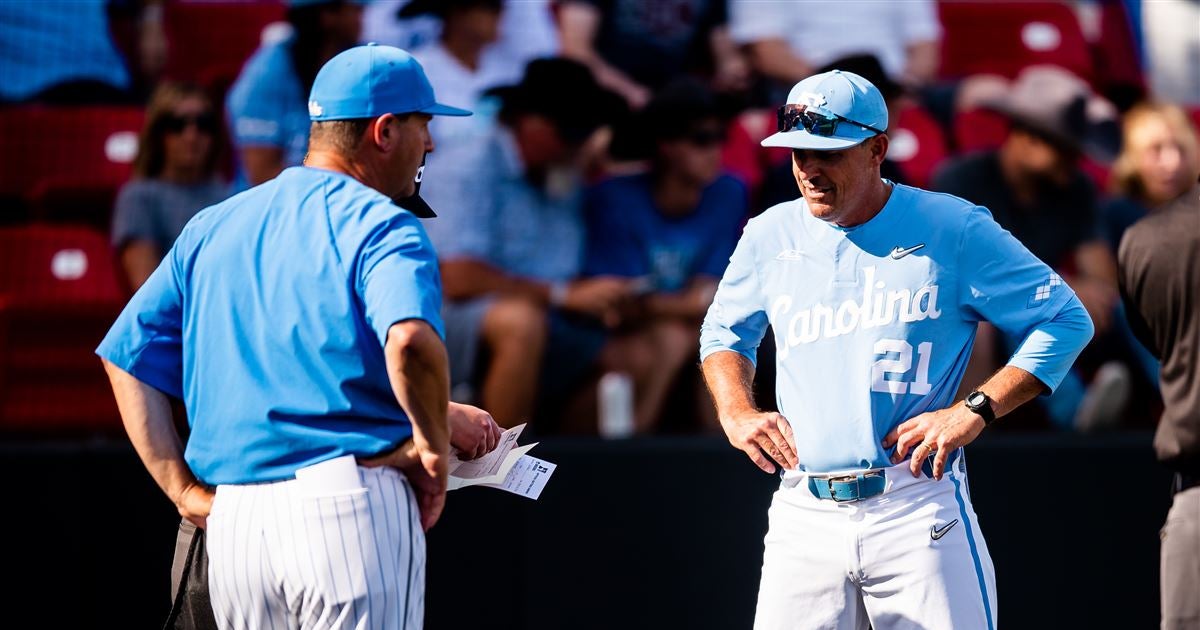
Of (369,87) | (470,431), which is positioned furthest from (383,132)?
(470,431)

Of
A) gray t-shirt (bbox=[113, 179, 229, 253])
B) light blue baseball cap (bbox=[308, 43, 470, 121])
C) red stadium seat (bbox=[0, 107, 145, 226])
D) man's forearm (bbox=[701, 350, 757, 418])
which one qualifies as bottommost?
man's forearm (bbox=[701, 350, 757, 418])

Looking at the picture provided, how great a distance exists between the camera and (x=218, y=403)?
3.10 metres

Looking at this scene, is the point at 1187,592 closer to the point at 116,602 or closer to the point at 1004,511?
the point at 1004,511

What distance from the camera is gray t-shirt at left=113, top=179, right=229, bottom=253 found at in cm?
616

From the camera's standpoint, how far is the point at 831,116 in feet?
11.7

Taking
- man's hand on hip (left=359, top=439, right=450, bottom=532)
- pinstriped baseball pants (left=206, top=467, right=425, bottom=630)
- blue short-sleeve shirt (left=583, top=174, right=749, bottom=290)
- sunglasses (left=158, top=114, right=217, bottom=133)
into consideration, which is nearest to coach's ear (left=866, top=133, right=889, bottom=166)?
man's hand on hip (left=359, top=439, right=450, bottom=532)

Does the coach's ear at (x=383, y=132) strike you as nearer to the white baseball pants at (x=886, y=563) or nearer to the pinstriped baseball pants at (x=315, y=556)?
the pinstriped baseball pants at (x=315, y=556)

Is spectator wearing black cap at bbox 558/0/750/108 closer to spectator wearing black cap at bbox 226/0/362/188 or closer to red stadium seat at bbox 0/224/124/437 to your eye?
spectator wearing black cap at bbox 226/0/362/188

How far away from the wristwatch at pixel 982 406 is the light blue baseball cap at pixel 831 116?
0.71m

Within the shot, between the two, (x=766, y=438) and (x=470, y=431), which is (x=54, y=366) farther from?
(x=766, y=438)

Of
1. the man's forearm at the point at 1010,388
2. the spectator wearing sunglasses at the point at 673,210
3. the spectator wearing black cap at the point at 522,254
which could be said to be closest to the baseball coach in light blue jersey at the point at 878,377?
the man's forearm at the point at 1010,388

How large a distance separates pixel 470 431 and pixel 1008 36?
21.0ft

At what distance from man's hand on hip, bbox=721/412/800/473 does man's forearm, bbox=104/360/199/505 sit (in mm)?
A: 1362

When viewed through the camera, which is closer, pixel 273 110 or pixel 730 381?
pixel 730 381
